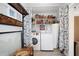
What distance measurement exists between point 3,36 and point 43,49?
2501 millimetres

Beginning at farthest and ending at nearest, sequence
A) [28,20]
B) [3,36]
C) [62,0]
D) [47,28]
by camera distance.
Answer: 1. [47,28]
2. [28,20]
3. [3,36]
4. [62,0]

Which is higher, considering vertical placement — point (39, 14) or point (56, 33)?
point (39, 14)

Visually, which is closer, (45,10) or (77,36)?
(45,10)

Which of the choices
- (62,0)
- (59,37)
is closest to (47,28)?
(59,37)

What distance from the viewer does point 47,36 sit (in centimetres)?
403

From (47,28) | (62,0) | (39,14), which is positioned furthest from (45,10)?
(62,0)

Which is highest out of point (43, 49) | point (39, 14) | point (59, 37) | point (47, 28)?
point (39, 14)

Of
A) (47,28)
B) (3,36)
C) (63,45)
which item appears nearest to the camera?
(3,36)

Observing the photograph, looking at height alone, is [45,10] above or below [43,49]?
above

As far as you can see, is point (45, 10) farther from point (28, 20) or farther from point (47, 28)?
point (47, 28)

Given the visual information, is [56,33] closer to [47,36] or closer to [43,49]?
[47,36]

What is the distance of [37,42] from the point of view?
3.87m

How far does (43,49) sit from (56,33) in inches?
30.3

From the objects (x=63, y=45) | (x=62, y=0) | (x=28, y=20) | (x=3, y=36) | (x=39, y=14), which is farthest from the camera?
(x=63, y=45)
